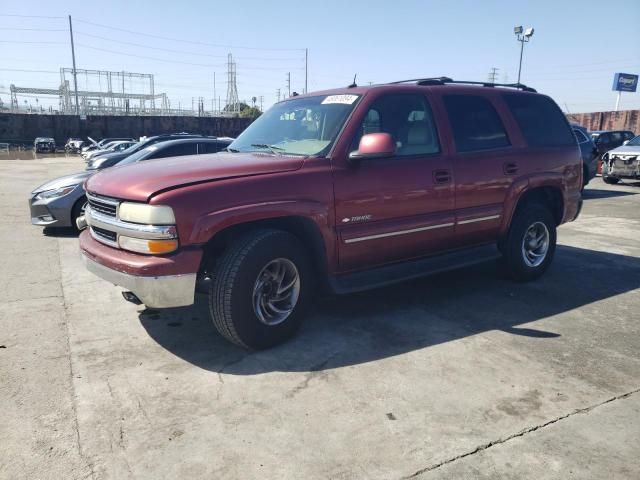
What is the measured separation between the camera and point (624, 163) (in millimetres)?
15195

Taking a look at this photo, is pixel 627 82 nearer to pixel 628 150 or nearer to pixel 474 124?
pixel 628 150

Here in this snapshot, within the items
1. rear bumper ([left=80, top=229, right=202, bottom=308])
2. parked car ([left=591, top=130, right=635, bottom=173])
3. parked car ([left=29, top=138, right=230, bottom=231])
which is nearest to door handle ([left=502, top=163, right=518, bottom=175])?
rear bumper ([left=80, top=229, right=202, bottom=308])

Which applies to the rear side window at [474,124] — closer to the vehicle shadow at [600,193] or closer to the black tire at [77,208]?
the black tire at [77,208]

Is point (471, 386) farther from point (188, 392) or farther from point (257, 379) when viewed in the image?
point (188, 392)

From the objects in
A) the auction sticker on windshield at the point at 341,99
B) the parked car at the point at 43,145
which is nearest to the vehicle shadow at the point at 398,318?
the auction sticker on windshield at the point at 341,99

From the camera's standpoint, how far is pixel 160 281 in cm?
316

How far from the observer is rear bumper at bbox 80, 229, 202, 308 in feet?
10.3

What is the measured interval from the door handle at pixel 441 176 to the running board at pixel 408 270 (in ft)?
2.29

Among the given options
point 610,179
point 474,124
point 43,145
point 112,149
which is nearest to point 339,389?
point 474,124

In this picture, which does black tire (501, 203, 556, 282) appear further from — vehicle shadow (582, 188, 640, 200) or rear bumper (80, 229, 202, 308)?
vehicle shadow (582, 188, 640, 200)

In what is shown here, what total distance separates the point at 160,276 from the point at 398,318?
209 cm

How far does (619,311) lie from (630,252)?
2.87 metres

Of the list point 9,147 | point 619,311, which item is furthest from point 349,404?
point 9,147

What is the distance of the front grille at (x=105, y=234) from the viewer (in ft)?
11.5
